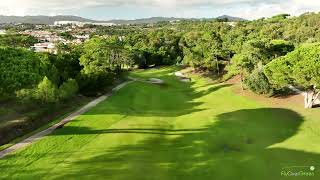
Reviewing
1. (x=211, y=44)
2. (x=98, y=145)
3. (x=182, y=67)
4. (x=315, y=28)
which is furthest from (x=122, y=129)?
(x=315, y=28)

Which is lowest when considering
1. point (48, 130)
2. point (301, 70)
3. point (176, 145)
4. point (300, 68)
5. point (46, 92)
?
point (176, 145)

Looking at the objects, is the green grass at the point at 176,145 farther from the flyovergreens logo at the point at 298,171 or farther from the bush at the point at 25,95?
the bush at the point at 25,95

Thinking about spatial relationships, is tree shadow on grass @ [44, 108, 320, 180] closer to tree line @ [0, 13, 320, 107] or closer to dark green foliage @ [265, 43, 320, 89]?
dark green foliage @ [265, 43, 320, 89]

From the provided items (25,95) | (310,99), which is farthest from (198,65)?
(25,95)

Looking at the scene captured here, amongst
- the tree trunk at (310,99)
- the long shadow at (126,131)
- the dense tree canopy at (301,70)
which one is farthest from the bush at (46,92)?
the tree trunk at (310,99)

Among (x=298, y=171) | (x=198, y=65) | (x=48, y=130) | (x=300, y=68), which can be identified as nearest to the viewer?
(x=298, y=171)

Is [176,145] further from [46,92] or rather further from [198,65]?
[198,65]
